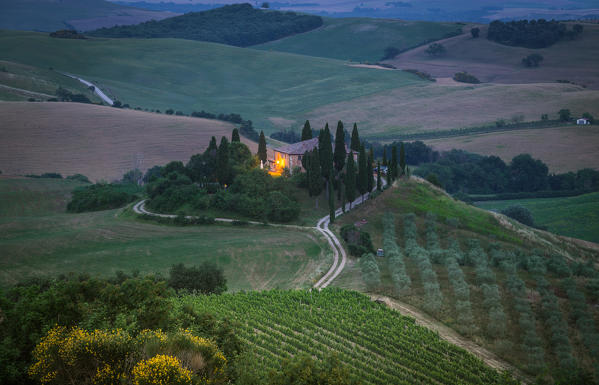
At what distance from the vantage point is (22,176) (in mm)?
95312

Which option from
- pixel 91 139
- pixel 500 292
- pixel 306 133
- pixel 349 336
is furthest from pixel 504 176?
pixel 349 336

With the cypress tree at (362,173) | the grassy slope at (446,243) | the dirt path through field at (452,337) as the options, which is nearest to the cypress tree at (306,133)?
the cypress tree at (362,173)

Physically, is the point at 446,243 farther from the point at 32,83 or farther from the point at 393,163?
the point at 32,83

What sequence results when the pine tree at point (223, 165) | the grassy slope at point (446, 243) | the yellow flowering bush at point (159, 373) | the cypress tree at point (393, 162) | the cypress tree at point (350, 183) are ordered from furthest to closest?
the cypress tree at point (393, 162) < the pine tree at point (223, 165) < the cypress tree at point (350, 183) < the grassy slope at point (446, 243) < the yellow flowering bush at point (159, 373)

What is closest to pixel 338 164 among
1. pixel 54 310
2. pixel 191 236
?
pixel 191 236

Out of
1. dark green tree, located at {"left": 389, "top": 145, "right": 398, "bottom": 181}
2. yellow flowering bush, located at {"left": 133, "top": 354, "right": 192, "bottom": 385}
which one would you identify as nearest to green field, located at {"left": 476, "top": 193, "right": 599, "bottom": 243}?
dark green tree, located at {"left": 389, "top": 145, "right": 398, "bottom": 181}

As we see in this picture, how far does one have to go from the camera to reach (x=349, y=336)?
32.9 meters

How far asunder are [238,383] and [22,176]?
292ft

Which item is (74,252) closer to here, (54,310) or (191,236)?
(191,236)

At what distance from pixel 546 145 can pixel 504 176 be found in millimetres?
19249

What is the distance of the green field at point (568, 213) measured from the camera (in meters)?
85.0

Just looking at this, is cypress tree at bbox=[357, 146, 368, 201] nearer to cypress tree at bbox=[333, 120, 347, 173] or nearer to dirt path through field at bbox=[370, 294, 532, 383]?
cypress tree at bbox=[333, 120, 347, 173]

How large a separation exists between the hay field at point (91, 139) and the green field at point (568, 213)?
60.2 metres

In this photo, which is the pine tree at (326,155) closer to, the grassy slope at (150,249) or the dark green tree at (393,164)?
the dark green tree at (393,164)
